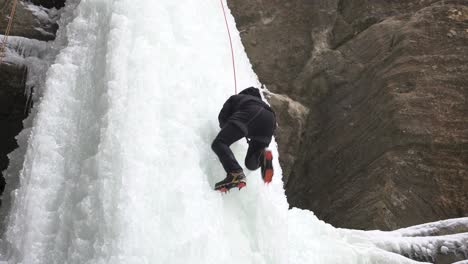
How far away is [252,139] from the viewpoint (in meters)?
5.05

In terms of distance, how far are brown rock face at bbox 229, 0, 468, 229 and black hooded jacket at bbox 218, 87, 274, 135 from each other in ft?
8.22

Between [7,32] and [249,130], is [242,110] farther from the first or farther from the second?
[7,32]

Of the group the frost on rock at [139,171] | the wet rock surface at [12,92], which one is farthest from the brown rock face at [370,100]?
the wet rock surface at [12,92]

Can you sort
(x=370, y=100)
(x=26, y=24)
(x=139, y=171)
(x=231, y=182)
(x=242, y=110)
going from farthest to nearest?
(x=370, y=100), (x=26, y=24), (x=242, y=110), (x=231, y=182), (x=139, y=171)

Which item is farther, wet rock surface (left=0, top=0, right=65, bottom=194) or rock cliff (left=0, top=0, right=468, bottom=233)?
wet rock surface (left=0, top=0, right=65, bottom=194)

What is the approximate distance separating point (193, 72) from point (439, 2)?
474cm

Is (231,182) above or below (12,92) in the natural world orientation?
above

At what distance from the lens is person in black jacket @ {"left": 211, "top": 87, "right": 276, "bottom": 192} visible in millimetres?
4742

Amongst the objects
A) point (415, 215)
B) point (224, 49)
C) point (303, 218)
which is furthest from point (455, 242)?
point (224, 49)

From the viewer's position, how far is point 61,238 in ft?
13.7

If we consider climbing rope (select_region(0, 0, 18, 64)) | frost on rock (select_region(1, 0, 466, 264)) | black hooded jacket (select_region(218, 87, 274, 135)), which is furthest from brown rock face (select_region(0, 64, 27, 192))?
black hooded jacket (select_region(218, 87, 274, 135))

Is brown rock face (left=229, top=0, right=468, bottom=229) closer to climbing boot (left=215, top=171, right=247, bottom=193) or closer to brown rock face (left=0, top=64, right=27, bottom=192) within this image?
climbing boot (left=215, top=171, right=247, bottom=193)

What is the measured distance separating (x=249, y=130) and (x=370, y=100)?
318 cm

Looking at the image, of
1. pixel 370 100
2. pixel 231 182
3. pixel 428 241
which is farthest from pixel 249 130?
pixel 370 100
